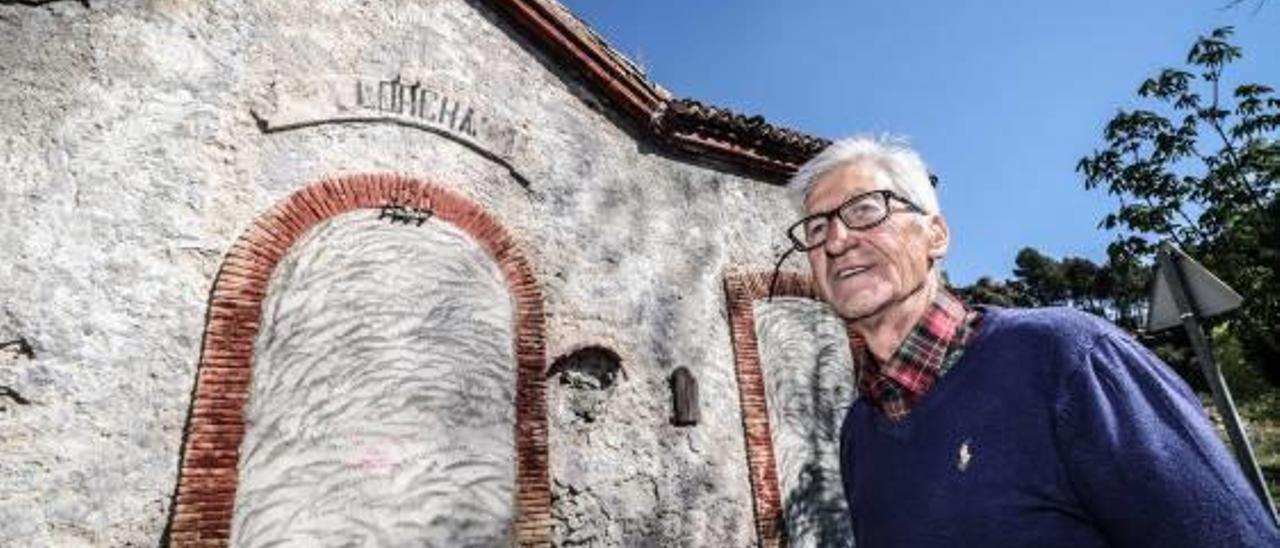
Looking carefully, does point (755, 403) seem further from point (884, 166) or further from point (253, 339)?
point (884, 166)

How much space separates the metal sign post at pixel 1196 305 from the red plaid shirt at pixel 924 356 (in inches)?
154

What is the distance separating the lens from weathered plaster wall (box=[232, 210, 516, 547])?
176 inches

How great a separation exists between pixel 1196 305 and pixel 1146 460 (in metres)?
4.77

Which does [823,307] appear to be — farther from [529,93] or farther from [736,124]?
[529,93]

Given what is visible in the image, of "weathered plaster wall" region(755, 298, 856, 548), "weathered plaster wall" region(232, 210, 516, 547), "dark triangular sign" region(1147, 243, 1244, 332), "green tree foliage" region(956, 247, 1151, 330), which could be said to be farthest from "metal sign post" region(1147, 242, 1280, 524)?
"green tree foliage" region(956, 247, 1151, 330)

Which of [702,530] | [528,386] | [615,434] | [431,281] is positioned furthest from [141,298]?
[702,530]

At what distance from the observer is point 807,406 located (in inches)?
283

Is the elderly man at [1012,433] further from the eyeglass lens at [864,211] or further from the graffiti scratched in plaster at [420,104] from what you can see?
the graffiti scratched in plaster at [420,104]

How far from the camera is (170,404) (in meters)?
4.31

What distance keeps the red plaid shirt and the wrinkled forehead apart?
18.0 inches

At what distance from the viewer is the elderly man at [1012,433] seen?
1.28m

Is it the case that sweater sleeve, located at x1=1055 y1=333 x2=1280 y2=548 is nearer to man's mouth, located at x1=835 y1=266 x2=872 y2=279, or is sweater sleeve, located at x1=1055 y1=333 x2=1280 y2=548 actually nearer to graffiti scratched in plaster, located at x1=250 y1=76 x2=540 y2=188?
man's mouth, located at x1=835 y1=266 x2=872 y2=279

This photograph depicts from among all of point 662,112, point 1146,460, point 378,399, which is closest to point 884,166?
point 1146,460

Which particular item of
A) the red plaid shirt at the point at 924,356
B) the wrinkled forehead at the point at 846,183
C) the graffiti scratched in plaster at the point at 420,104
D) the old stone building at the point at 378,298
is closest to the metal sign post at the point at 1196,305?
the old stone building at the point at 378,298
